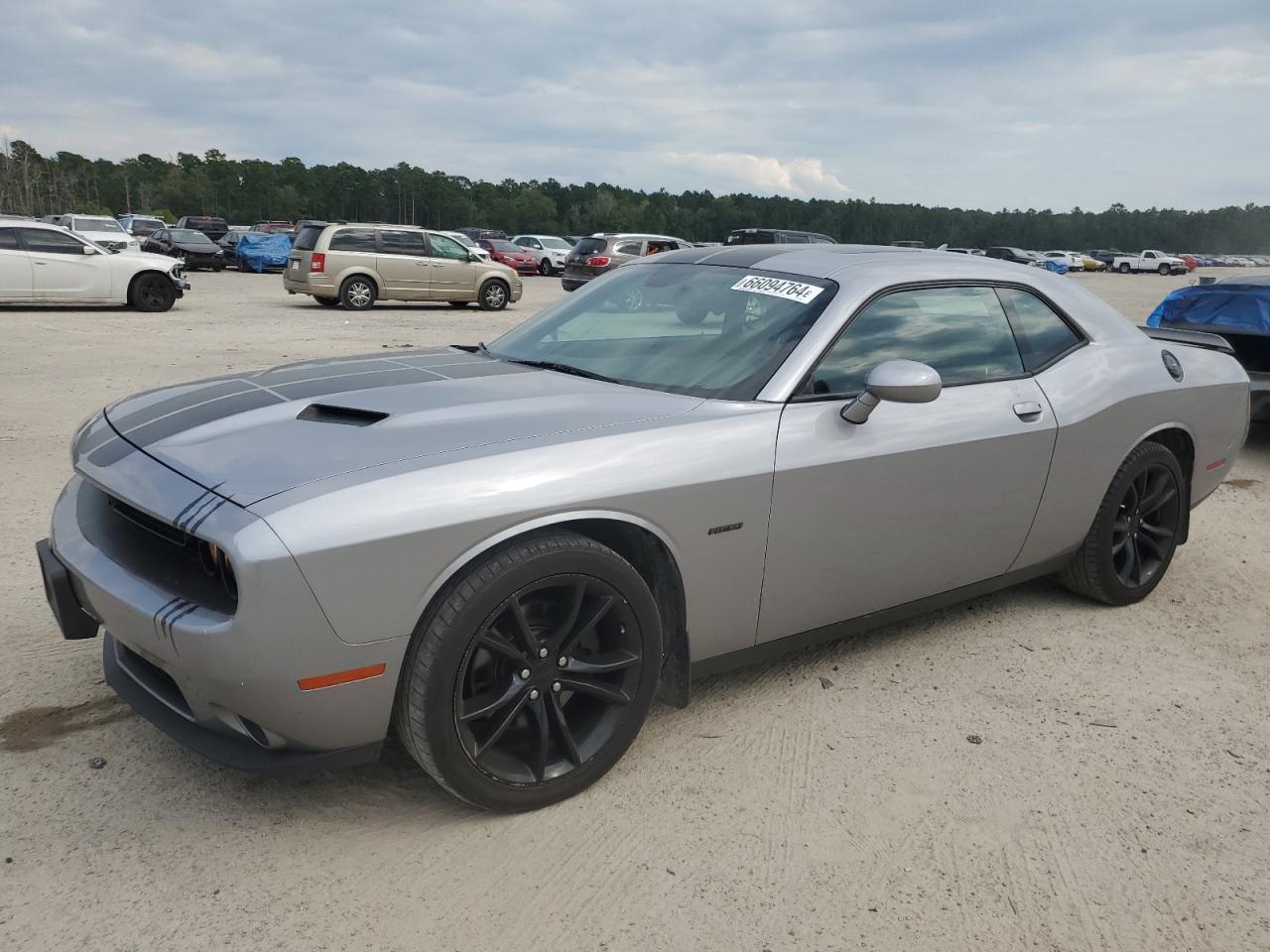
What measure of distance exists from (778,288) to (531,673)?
5.31ft

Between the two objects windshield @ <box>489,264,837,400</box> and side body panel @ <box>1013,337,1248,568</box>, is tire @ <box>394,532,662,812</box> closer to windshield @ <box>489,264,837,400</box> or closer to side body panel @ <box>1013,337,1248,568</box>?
windshield @ <box>489,264,837,400</box>

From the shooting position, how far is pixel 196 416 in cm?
294

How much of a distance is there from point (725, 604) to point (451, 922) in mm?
1171

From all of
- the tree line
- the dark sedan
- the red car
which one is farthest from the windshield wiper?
the tree line

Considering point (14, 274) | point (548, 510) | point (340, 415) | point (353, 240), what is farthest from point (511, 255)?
point (548, 510)

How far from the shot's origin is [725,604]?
3008mm

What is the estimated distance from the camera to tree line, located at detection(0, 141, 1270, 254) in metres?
105

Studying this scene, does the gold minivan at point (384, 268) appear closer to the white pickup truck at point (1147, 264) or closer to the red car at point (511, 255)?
the red car at point (511, 255)

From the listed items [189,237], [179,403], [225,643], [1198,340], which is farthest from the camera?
[189,237]

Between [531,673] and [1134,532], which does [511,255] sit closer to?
[1134,532]

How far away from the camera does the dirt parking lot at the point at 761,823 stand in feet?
7.61

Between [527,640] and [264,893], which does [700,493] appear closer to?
[527,640]

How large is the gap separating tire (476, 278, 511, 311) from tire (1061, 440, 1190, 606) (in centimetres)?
1683

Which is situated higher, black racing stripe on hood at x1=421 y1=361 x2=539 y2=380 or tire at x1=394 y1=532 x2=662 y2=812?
black racing stripe on hood at x1=421 y1=361 x2=539 y2=380
